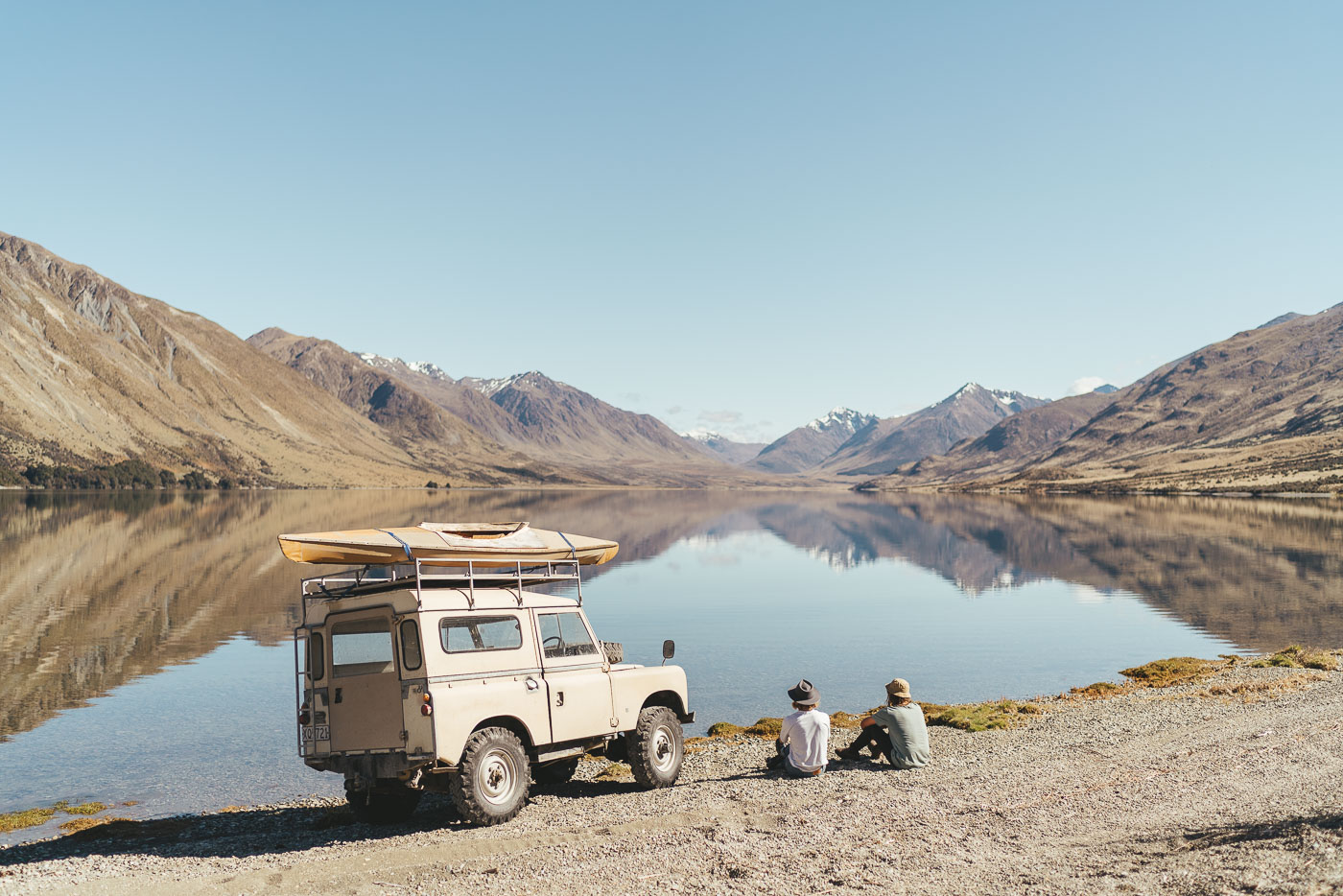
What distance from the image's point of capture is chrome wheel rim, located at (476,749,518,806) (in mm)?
14250

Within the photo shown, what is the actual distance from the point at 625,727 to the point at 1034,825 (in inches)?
270

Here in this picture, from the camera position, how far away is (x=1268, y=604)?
49531 millimetres

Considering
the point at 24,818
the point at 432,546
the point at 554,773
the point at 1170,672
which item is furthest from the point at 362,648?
the point at 1170,672

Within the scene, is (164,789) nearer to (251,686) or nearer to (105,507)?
(251,686)

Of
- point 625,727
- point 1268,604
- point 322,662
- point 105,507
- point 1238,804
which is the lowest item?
point 1268,604

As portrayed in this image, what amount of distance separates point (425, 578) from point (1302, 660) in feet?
93.7

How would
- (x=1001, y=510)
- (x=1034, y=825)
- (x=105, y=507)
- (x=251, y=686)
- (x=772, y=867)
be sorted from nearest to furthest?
(x=772, y=867) → (x=1034, y=825) → (x=251, y=686) → (x=105, y=507) → (x=1001, y=510)

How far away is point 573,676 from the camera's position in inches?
624

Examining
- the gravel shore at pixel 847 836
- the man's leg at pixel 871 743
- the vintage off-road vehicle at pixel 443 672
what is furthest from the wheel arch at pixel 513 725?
the man's leg at pixel 871 743

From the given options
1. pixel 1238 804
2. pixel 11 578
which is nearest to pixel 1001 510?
pixel 11 578

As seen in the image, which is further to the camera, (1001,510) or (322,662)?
(1001,510)

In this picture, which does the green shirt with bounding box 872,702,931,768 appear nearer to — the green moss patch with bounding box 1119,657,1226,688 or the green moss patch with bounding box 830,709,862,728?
the green moss patch with bounding box 830,709,862,728

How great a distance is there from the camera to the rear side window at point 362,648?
14.2 meters

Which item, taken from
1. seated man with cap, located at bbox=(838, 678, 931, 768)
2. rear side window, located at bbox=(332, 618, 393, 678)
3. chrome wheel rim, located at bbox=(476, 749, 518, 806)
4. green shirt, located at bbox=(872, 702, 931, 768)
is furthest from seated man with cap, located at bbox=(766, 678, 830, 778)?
rear side window, located at bbox=(332, 618, 393, 678)
